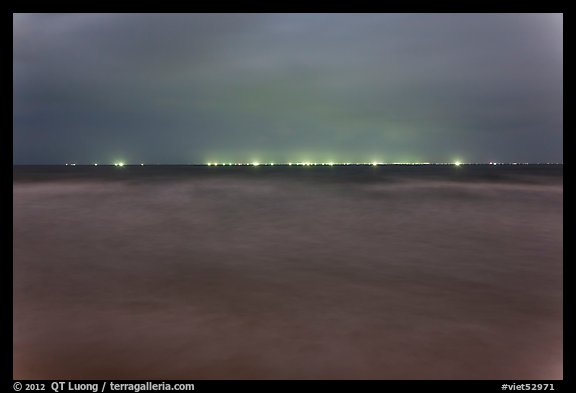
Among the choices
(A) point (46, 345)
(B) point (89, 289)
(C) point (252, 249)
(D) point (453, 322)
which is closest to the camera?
(A) point (46, 345)

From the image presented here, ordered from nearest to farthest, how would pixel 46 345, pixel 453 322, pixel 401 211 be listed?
1. pixel 46 345
2. pixel 453 322
3. pixel 401 211

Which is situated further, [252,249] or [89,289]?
[252,249]

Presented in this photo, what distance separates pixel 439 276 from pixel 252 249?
472 cm

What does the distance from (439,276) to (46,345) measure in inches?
254

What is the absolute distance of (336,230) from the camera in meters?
13.1

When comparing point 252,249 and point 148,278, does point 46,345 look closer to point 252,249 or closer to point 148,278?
point 148,278

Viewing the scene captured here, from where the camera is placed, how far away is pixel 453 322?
16.7 feet
